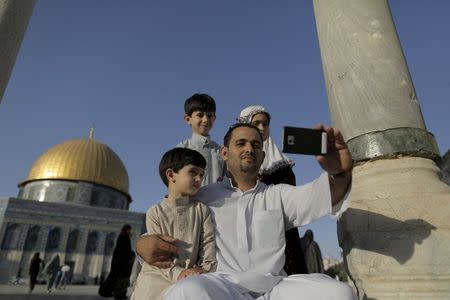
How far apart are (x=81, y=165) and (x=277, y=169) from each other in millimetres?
31782

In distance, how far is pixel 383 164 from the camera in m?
1.92

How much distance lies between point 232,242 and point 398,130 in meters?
1.17

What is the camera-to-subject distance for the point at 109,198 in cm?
3117

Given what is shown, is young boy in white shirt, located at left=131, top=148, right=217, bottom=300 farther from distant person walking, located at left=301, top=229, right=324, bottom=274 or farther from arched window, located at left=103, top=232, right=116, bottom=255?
arched window, located at left=103, top=232, right=116, bottom=255

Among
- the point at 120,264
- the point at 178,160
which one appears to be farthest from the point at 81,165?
the point at 178,160

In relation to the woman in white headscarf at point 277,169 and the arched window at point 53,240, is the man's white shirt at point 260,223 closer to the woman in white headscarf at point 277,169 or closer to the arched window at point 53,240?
the woman in white headscarf at point 277,169

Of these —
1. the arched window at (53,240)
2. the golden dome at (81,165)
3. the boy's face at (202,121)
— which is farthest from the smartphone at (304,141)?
the golden dome at (81,165)

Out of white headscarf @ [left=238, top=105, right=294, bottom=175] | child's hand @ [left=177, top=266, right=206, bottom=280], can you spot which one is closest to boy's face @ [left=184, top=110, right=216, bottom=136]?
white headscarf @ [left=238, top=105, right=294, bottom=175]

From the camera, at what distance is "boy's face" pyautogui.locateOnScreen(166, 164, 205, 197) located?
1976mm

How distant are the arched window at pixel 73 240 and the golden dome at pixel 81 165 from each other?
17.9 ft

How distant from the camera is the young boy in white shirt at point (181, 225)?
5.56ft

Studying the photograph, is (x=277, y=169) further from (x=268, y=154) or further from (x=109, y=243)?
(x=109, y=243)

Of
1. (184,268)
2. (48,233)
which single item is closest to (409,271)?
(184,268)

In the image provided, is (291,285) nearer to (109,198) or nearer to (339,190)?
(339,190)
